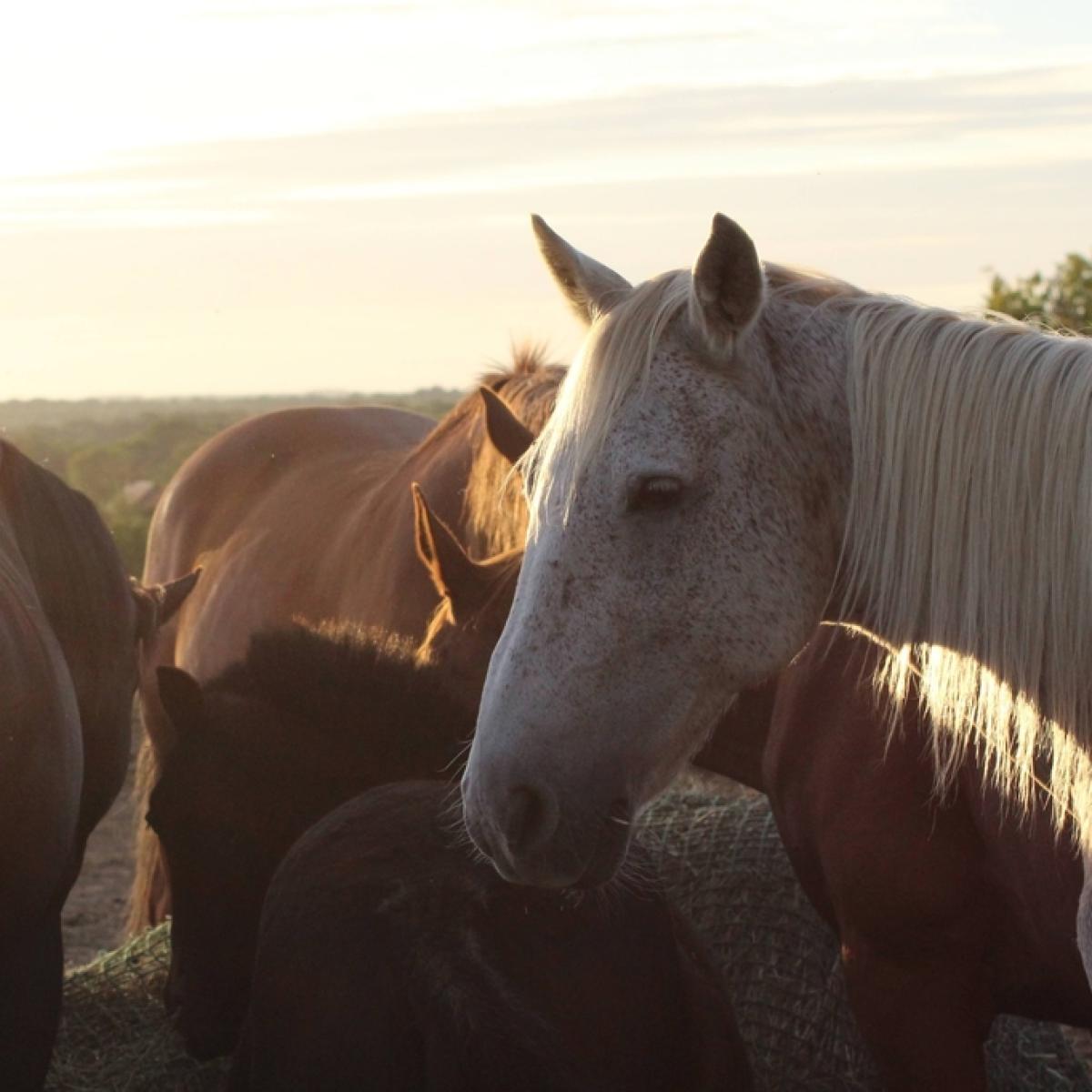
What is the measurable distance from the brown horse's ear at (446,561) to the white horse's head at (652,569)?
1260 mm

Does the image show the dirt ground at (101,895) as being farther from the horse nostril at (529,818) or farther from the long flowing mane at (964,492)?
the long flowing mane at (964,492)

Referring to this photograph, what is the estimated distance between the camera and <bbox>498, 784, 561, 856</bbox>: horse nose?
203 centimetres

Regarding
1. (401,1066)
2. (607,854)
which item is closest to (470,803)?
(607,854)

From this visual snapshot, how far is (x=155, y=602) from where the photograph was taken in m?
3.86

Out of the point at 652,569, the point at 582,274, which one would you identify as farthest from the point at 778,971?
the point at 582,274

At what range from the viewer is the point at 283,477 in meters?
Answer: 6.24

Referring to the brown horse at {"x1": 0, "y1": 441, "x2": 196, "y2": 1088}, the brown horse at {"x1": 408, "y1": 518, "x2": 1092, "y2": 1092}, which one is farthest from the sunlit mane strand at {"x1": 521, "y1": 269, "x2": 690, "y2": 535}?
the brown horse at {"x1": 0, "y1": 441, "x2": 196, "y2": 1088}

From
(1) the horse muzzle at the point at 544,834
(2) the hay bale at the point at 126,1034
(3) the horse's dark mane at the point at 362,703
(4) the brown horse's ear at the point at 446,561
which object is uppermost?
(4) the brown horse's ear at the point at 446,561

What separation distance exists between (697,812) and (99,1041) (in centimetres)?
156

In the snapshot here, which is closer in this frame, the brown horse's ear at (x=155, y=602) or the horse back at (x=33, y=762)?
the horse back at (x=33, y=762)

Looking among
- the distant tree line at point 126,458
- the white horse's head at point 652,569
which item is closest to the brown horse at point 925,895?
the white horse's head at point 652,569

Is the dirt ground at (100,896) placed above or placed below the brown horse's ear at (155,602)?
below

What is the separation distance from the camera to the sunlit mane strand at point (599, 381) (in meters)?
2.09

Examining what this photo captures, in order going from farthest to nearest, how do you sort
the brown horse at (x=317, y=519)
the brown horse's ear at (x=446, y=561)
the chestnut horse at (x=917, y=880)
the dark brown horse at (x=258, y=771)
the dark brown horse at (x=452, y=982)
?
the brown horse at (x=317, y=519) < the brown horse's ear at (x=446, y=561) < the dark brown horse at (x=258, y=771) < the chestnut horse at (x=917, y=880) < the dark brown horse at (x=452, y=982)
